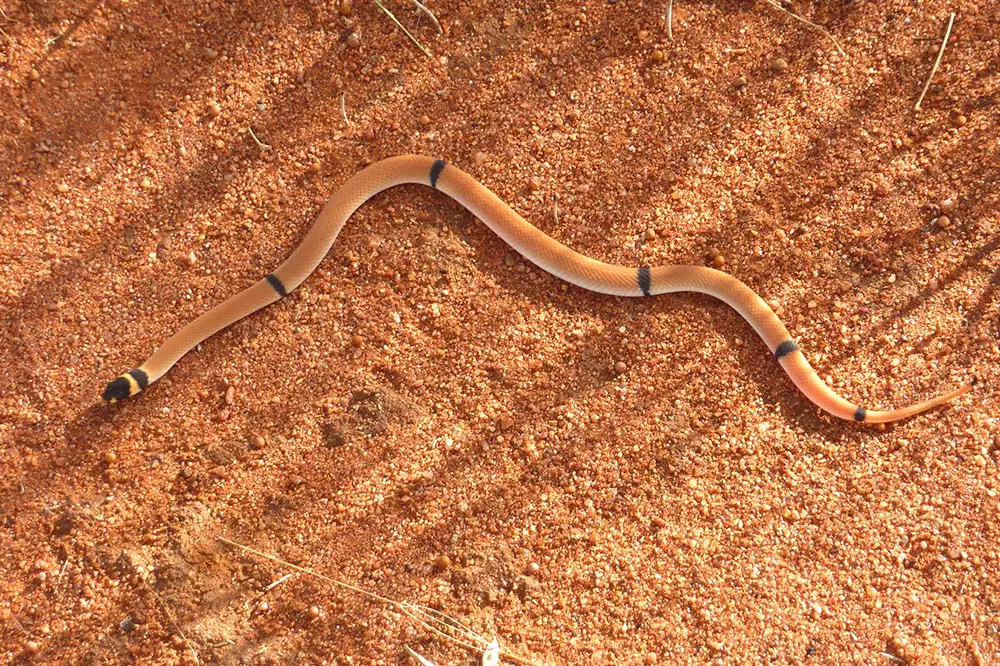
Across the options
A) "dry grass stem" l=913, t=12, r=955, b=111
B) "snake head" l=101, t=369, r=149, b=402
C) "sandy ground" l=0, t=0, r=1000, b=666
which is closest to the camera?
"sandy ground" l=0, t=0, r=1000, b=666

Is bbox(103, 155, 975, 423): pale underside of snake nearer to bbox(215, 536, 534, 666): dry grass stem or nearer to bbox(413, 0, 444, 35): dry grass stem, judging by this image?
bbox(413, 0, 444, 35): dry grass stem

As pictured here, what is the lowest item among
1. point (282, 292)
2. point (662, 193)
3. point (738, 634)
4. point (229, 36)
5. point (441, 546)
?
point (738, 634)

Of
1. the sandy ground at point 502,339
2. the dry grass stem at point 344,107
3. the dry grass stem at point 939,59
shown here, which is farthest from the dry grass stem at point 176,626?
the dry grass stem at point 939,59

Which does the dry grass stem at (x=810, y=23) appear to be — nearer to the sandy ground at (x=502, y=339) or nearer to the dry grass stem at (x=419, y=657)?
the sandy ground at (x=502, y=339)

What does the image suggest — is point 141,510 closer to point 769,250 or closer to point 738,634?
point 738,634

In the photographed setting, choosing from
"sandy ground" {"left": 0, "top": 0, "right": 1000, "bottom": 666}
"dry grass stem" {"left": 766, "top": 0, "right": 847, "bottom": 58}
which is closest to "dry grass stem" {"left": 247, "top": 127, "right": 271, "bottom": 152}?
"sandy ground" {"left": 0, "top": 0, "right": 1000, "bottom": 666}

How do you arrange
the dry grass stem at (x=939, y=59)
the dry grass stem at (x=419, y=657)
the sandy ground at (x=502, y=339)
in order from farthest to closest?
the dry grass stem at (x=939, y=59) < the sandy ground at (x=502, y=339) < the dry grass stem at (x=419, y=657)

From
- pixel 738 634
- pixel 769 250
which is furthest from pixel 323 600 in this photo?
pixel 769 250
